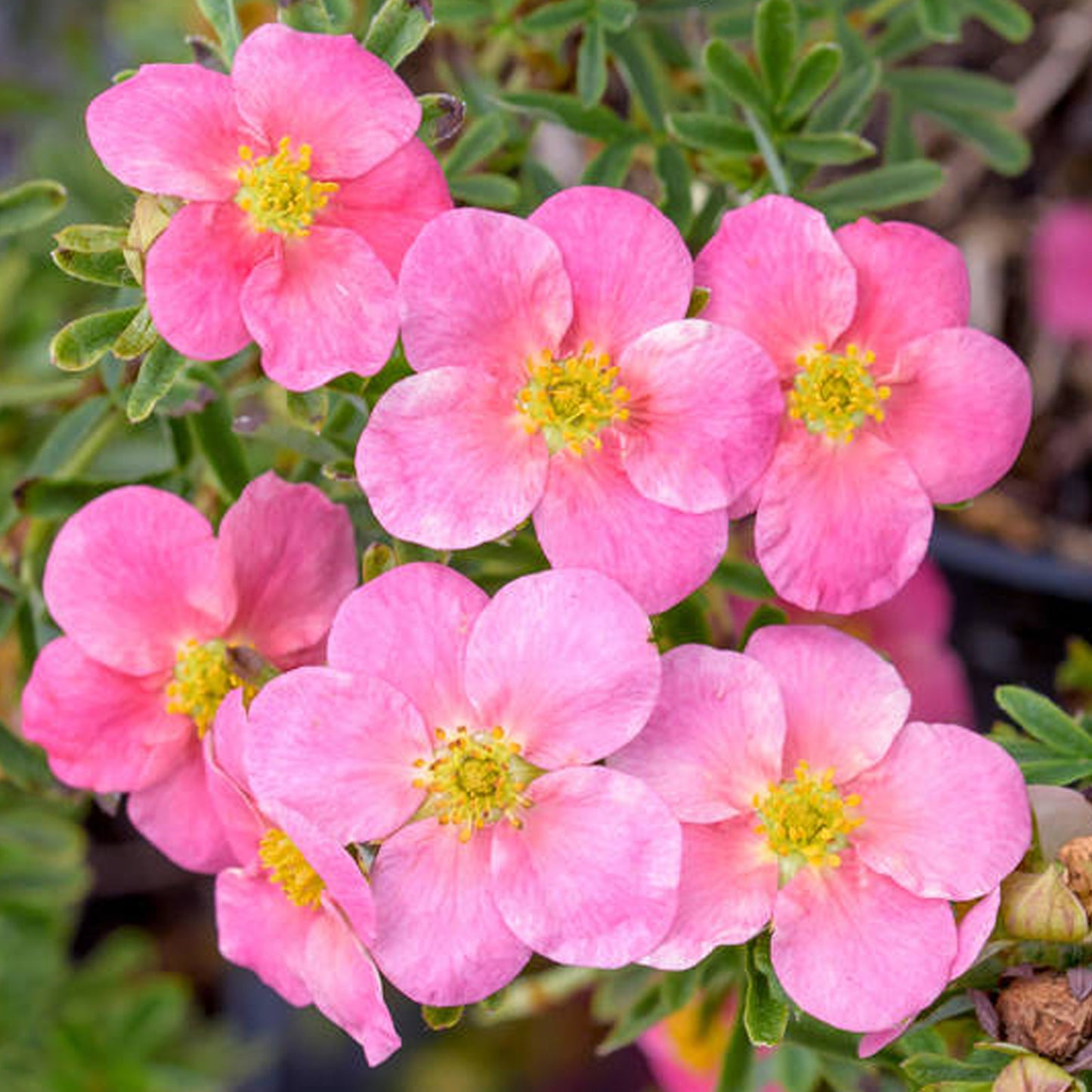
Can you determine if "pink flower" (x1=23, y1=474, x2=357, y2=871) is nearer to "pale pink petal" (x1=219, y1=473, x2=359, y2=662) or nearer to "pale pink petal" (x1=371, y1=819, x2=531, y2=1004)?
"pale pink petal" (x1=219, y1=473, x2=359, y2=662)

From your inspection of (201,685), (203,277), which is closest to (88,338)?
(203,277)

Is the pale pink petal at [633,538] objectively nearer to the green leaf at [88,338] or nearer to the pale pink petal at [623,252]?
the pale pink petal at [623,252]

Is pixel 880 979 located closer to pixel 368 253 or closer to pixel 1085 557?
pixel 368 253

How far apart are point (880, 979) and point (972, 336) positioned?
1.02 feet

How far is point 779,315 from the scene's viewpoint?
0.77 meters

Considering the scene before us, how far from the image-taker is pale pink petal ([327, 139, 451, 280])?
744 mm

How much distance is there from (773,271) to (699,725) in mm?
216

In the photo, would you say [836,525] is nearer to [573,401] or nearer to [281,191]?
[573,401]

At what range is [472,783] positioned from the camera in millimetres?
734

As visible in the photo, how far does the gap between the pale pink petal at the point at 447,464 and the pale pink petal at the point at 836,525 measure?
116mm

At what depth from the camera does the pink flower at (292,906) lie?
680 millimetres

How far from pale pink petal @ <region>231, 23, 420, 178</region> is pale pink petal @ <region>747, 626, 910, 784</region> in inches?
11.5

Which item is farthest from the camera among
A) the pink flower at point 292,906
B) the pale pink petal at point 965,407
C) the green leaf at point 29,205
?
the green leaf at point 29,205

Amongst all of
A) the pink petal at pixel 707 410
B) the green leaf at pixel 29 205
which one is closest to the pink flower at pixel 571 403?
the pink petal at pixel 707 410
